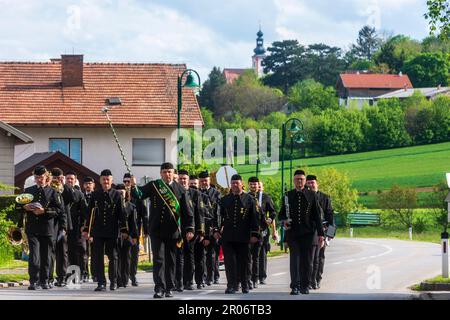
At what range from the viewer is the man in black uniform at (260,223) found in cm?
2317

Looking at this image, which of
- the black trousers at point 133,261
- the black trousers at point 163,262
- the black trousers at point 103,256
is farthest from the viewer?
the black trousers at point 133,261

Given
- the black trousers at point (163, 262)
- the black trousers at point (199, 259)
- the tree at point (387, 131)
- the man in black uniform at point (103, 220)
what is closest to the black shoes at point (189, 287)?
the black trousers at point (199, 259)

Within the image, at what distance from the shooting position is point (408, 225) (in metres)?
101

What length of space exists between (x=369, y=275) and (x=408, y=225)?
242 ft

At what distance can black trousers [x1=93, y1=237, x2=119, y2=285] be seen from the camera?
2259 cm

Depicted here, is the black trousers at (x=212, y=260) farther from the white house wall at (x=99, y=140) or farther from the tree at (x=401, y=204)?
the tree at (x=401, y=204)

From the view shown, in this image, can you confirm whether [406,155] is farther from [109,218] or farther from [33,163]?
[109,218]

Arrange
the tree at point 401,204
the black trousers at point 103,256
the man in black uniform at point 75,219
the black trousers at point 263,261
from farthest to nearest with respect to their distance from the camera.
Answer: the tree at point 401,204, the black trousers at point 263,261, the man in black uniform at point 75,219, the black trousers at point 103,256

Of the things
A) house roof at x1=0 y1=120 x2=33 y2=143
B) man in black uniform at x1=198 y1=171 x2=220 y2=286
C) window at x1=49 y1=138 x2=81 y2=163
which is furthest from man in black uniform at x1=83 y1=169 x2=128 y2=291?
window at x1=49 y1=138 x2=81 y2=163

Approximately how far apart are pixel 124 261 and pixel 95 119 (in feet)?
128

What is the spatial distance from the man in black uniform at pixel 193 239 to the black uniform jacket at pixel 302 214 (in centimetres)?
140

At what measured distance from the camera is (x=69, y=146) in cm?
6256

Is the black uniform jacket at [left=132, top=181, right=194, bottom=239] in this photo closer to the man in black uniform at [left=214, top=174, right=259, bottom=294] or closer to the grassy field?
the man in black uniform at [left=214, top=174, right=259, bottom=294]
